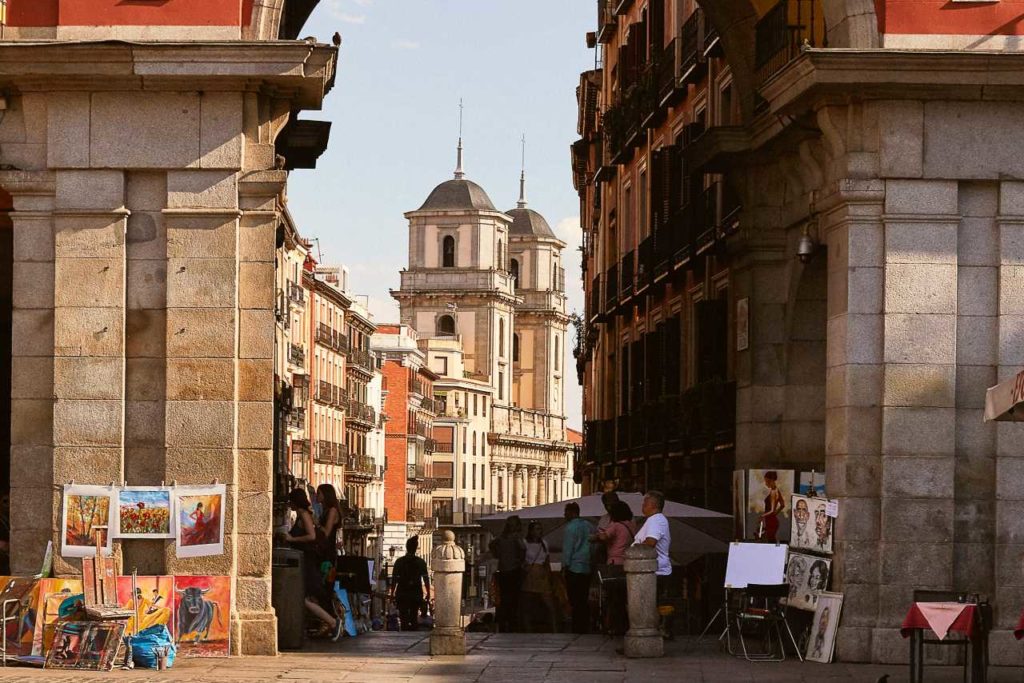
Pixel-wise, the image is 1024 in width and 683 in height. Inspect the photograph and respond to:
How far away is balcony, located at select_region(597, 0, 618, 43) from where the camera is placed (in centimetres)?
5269

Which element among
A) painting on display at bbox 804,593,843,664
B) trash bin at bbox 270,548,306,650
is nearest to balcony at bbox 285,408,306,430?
trash bin at bbox 270,548,306,650

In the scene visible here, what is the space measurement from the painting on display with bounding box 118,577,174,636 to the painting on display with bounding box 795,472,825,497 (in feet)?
21.1

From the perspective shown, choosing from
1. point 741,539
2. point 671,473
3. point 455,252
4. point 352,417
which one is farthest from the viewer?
point 455,252

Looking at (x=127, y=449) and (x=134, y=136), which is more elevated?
(x=134, y=136)

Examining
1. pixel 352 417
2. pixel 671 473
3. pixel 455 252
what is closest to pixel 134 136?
pixel 671 473

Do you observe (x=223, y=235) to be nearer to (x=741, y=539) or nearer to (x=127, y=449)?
(x=127, y=449)

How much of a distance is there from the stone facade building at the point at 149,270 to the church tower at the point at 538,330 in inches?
6477

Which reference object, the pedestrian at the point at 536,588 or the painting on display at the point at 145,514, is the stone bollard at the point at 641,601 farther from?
the pedestrian at the point at 536,588

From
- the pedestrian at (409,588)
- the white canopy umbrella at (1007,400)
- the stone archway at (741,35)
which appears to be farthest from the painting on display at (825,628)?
the pedestrian at (409,588)

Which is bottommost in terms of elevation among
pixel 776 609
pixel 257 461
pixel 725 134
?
pixel 776 609

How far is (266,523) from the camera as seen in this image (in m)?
22.2

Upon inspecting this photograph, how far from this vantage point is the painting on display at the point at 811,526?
22625mm

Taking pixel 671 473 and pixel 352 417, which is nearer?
pixel 671 473

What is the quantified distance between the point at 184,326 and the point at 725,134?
290 inches
